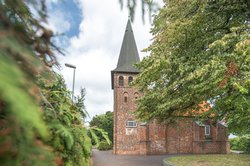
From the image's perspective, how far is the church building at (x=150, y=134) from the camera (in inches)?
1044

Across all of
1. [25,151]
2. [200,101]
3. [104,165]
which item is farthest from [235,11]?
[25,151]

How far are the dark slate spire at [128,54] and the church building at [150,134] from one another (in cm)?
27

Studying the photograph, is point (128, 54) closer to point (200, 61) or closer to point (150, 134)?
point (150, 134)

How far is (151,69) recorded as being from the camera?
459 inches

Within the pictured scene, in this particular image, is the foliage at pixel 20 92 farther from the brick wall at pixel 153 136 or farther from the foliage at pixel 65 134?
the brick wall at pixel 153 136

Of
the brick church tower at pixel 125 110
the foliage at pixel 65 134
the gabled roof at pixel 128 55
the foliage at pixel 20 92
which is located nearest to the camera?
the foliage at pixel 20 92

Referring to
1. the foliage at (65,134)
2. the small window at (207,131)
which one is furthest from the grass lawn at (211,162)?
the foliage at (65,134)

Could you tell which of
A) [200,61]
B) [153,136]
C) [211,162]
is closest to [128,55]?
[153,136]

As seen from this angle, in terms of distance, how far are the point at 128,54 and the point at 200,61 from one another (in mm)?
19746

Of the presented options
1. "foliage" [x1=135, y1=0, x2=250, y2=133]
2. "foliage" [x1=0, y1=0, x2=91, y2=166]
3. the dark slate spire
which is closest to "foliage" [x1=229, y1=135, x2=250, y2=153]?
"foliage" [x1=135, y1=0, x2=250, y2=133]

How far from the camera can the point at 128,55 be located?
3020cm

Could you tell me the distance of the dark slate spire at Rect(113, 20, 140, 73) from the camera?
28625mm

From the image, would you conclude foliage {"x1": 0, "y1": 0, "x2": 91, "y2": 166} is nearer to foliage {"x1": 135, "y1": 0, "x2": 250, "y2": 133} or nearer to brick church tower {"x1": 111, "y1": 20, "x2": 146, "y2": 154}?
foliage {"x1": 135, "y1": 0, "x2": 250, "y2": 133}

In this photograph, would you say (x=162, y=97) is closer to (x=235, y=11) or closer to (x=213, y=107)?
(x=213, y=107)
